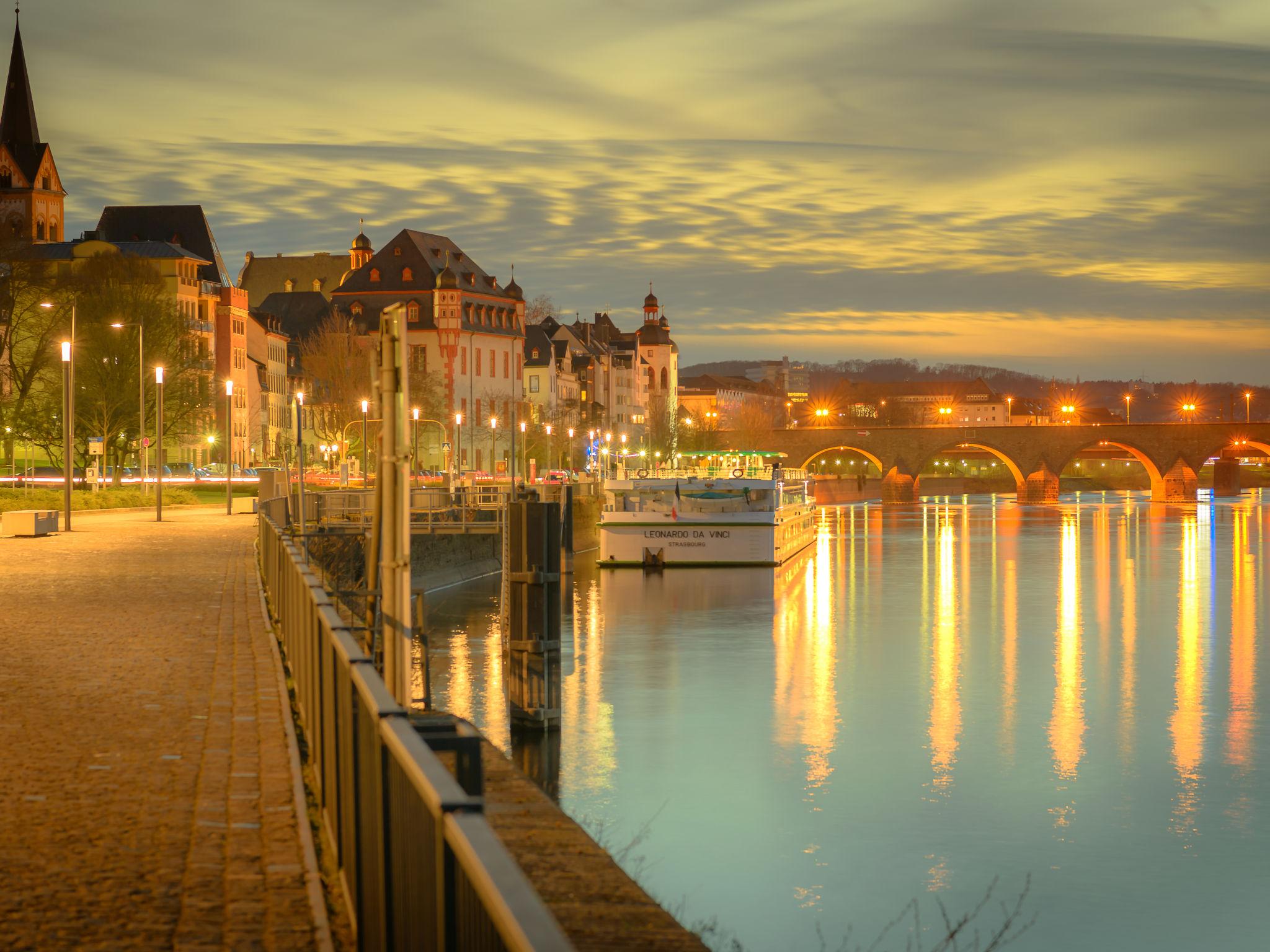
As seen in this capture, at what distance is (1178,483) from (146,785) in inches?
4878

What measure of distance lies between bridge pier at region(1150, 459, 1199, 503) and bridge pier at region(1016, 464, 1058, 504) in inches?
299

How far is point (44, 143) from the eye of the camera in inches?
4186

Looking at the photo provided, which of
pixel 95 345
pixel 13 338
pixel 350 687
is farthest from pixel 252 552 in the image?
pixel 13 338

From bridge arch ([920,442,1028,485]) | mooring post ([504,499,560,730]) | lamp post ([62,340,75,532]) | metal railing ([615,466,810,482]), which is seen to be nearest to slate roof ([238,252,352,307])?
bridge arch ([920,442,1028,485])

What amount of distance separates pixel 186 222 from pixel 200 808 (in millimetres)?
109087

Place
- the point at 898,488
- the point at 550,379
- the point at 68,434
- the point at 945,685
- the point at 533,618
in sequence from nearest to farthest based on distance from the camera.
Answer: the point at 533,618 < the point at 945,685 < the point at 68,434 < the point at 898,488 < the point at 550,379

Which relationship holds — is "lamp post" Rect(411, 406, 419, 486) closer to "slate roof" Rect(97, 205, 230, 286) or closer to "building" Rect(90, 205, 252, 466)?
"building" Rect(90, 205, 252, 466)

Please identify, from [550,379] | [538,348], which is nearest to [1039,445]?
[550,379]

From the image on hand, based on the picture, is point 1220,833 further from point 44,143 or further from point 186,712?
point 44,143

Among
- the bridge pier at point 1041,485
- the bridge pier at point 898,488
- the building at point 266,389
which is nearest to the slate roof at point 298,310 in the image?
the building at point 266,389

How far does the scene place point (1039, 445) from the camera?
123 meters

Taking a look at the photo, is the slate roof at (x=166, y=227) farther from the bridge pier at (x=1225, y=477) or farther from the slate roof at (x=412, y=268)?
the bridge pier at (x=1225, y=477)

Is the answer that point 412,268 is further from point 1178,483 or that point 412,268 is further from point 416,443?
point 1178,483

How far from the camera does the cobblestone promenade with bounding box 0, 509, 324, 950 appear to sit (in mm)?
5781
